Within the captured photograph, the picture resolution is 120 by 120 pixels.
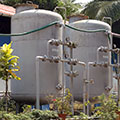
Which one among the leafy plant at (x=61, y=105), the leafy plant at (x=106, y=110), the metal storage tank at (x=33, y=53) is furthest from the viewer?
the metal storage tank at (x=33, y=53)

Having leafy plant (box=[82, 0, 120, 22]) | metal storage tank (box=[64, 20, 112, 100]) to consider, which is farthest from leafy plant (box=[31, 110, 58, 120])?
leafy plant (box=[82, 0, 120, 22])

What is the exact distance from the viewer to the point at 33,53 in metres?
14.8

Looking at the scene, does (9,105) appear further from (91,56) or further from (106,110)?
(91,56)

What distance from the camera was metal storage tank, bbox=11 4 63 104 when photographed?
14594mm

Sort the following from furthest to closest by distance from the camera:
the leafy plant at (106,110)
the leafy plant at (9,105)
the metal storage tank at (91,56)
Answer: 1. the metal storage tank at (91,56)
2. the leafy plant at (9,105)
3. the leafy plant at (106,110)

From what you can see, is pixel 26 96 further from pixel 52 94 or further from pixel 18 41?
pixel 18 41

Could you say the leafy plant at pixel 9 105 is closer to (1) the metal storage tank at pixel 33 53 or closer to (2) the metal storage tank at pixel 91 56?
(1) the metal storage tank at pixel 33 53

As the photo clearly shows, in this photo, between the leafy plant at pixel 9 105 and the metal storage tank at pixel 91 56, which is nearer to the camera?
the leafy plant at pixel 9 105

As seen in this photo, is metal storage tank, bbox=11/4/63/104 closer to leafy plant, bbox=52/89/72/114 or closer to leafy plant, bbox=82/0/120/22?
leafy plant, bbox=52/89/72/114

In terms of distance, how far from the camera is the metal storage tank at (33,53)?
14594 mm

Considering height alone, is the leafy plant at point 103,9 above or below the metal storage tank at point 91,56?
above

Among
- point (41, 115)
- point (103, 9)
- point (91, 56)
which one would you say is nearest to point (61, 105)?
point (41, 115)

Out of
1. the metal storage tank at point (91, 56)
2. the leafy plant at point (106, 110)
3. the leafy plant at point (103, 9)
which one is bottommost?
the leafy plant at point (106, 110)

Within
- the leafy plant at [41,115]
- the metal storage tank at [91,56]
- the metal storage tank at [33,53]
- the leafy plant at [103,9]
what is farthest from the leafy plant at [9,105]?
the leafy plant at [103,9]
